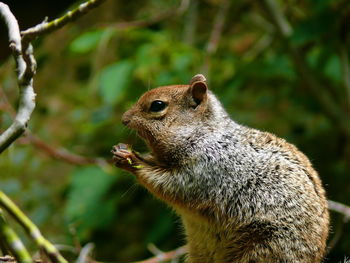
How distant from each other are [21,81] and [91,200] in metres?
2.19

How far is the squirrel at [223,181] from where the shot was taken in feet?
6.21

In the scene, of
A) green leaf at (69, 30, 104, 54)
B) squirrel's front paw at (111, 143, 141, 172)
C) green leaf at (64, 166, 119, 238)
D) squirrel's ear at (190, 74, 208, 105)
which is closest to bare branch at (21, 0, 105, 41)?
squirrel's front paw at (111, 143, 141, 172)

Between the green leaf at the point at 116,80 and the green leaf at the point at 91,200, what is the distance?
0.43 m

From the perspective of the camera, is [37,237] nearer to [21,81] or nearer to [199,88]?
[21,81]

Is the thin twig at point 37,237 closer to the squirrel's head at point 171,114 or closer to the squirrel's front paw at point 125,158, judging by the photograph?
the squirrel's front paw at point 125,158

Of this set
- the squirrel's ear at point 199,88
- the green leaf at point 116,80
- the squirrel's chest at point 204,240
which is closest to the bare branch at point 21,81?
the squirrel's ear at point 199,88

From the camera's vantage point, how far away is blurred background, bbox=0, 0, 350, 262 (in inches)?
124

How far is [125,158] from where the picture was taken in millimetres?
1941

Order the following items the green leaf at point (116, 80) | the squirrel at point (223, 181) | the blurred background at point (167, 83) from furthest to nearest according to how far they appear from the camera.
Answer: the blurred background at point (167, 83), the green leaf at point (116, 80), the squirrel at point (223, 181)

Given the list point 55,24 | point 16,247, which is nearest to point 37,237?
point 16,247

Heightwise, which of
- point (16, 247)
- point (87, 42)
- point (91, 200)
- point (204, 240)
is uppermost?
point (16, 247)

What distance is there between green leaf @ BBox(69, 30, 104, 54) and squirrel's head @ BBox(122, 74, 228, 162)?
3.74ft

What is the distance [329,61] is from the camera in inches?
143

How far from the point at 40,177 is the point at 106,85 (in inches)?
103
